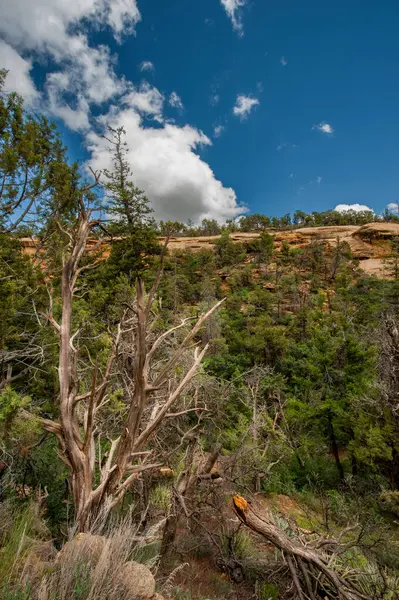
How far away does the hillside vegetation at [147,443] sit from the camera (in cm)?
242

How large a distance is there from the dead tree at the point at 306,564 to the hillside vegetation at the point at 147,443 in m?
0.02

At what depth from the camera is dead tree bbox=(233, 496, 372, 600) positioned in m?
3.01

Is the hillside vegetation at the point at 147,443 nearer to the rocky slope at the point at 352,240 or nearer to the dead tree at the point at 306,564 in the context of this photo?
the dead tree at the point at 306,564

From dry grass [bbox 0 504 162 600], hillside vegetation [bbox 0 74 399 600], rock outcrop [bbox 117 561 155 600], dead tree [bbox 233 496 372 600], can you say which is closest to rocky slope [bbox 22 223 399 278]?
hillside vegetation [bbox 0 74 399 600]

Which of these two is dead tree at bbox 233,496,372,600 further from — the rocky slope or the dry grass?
the rocky slope

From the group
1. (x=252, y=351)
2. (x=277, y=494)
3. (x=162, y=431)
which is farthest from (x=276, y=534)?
(x=252, y=351)

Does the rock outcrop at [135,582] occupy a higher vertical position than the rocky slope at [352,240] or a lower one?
lower

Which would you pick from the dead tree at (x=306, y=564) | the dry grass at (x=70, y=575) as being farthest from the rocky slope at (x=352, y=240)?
the dry grass at (x=70, y=575)

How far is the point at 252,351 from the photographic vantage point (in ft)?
71.3

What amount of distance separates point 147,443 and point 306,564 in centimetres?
250

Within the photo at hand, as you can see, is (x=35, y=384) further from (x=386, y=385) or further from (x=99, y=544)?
(x=386, y=385)

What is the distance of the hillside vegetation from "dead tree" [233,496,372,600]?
0.02 metres

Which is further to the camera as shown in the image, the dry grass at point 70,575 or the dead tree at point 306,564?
the dead tree at point 306,564

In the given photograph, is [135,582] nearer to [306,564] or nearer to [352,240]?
[306,564]
